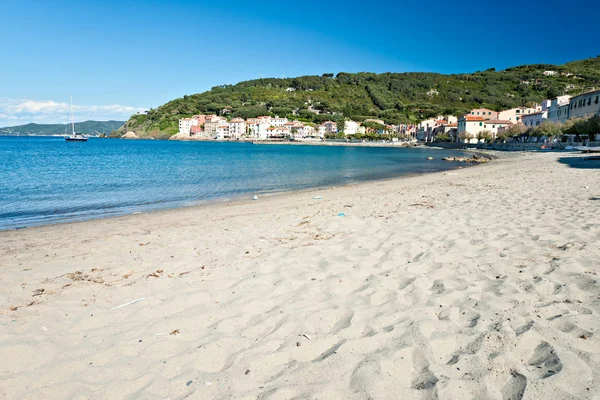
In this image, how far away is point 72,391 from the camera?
2596 mm

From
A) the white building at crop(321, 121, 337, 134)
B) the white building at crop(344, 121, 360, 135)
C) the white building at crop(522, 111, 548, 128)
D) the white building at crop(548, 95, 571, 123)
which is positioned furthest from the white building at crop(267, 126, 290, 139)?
the white building at crop(548, 95, 571, 123)

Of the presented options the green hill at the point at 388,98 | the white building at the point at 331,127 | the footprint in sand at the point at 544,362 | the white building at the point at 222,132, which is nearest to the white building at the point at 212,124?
the white building at the point at 222,132

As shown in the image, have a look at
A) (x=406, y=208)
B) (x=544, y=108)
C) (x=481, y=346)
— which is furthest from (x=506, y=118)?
(x=481, y=346)

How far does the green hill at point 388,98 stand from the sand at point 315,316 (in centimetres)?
15615

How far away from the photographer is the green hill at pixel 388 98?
155m

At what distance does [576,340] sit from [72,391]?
3.87m

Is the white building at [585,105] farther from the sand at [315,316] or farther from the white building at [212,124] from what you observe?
the white building at [212,124]

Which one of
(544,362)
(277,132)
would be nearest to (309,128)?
(277,132)

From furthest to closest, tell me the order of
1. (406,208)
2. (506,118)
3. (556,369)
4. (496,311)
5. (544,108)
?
(506,118), (544,108), (406,208), (496,311), (556,369)

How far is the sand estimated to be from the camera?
8.37ft

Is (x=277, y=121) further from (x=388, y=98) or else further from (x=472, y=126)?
(x=472, y=126)

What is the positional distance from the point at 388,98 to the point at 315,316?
625 feet

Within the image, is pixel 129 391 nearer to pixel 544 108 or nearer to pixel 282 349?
pixel 282 349

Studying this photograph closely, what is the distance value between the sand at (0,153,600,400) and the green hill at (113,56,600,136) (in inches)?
6148
